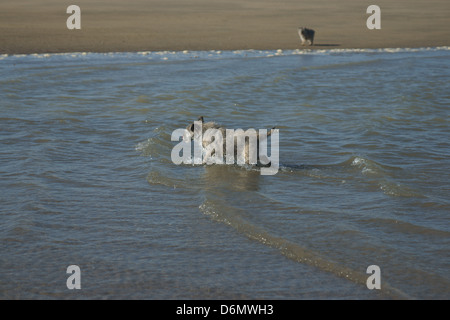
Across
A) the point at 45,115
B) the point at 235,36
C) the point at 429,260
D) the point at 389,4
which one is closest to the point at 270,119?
the point at 45,115

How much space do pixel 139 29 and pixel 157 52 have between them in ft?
13.9

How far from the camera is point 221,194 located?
773cm

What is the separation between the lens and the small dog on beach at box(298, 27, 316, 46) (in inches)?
848

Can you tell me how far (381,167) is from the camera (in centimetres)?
876

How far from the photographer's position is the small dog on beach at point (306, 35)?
21.5 metres

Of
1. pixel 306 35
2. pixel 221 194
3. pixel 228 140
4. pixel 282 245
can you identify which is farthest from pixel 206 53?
pixel 282 245

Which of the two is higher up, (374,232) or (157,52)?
(157,52)

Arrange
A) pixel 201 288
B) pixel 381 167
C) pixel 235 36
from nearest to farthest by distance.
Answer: pixel 201 288, pixel 381 167, pixel 235 36

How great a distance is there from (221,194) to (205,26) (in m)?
18.5

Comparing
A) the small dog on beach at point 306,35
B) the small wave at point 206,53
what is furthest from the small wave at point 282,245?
the small dog on beach at point 306,35

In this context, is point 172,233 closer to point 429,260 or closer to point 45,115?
point 429,260

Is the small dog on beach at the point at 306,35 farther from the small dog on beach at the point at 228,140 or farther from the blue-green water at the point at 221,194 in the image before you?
the small dog on beach at the point at 228,140

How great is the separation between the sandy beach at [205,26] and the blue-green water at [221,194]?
20.8 ft

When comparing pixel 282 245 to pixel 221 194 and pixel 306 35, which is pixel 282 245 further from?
pixel 306 35
